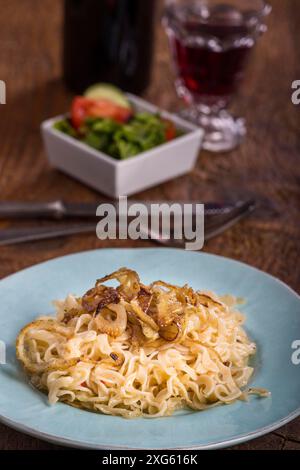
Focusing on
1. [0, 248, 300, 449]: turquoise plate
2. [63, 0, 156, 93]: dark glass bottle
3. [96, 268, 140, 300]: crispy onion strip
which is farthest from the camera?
[63, 0, 156, 93]: dark glass bottle

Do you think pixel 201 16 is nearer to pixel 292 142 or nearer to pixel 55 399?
pixel 292 142

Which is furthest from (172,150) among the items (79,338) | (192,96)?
(79,338)

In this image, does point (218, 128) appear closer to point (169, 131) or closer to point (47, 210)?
point (169, 131)

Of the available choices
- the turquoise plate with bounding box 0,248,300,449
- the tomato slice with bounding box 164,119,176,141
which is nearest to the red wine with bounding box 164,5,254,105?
the tomato slice with bounding box 164,119,176,141

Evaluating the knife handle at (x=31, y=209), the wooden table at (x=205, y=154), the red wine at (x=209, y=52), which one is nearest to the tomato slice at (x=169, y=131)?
the wooden table at (x=205, y=154)

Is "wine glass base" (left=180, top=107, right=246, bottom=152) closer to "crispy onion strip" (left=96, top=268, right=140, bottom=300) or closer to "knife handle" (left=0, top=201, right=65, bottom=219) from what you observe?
"knife handle" (left=0, top=201, right=65, bottom=219)
